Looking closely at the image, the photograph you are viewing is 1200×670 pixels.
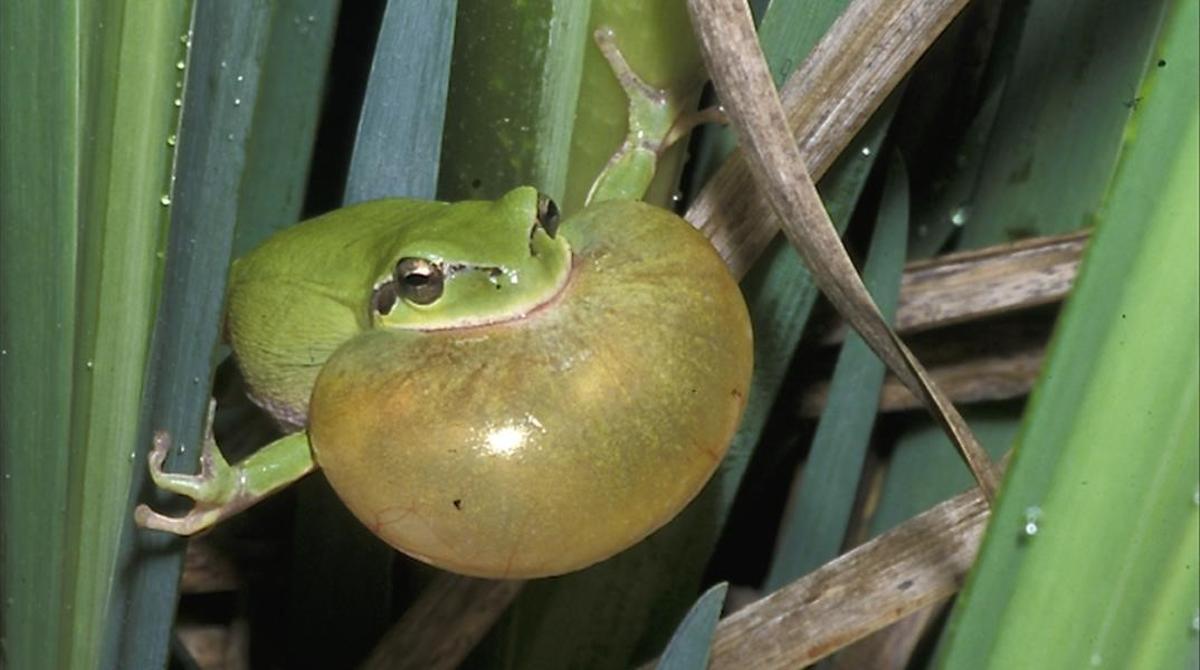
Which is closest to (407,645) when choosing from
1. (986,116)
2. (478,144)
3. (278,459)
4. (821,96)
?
(278,459)

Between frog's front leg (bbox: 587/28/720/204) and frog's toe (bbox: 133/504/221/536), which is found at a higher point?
frog's front leg (bbox: 587/28/720/204)

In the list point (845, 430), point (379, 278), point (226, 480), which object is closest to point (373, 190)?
point (379, 278)

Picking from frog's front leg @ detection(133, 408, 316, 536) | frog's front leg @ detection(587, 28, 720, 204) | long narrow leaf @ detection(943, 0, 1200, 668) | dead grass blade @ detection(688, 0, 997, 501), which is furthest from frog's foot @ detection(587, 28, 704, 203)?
long narrow leaf @ detection(943, 0, 1200, 668)

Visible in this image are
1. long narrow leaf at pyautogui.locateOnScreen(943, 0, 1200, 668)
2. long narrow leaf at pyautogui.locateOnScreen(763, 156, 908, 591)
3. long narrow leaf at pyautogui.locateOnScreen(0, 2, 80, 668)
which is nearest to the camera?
long narrow leaf at pyautogui.locateOnScreen(943, 0, 1200, 668)

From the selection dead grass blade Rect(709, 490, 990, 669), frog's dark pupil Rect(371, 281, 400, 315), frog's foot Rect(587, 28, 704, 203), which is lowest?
dead grass blade Rect(709, 490, 990, 669)

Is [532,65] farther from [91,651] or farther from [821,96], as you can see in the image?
[91,651]

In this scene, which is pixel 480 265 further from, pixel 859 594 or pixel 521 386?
pixel 859 594

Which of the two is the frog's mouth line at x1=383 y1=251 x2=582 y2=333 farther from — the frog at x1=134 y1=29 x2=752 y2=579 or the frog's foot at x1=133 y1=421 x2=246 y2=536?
the frog's foot at x1=133 y1=421 x2=246 y2=536

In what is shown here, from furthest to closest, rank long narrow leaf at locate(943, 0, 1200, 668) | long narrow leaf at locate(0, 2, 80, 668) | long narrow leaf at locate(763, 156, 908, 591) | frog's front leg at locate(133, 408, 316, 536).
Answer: long narrow leaf at locate(763, 156, 908, 591) → frog's front leg at locate(133, 408, 316, 536) → long narrow leaf at locate(0, 2, 80, 668) → long narrow leaf at locate(943, 0, 1200, 668)
